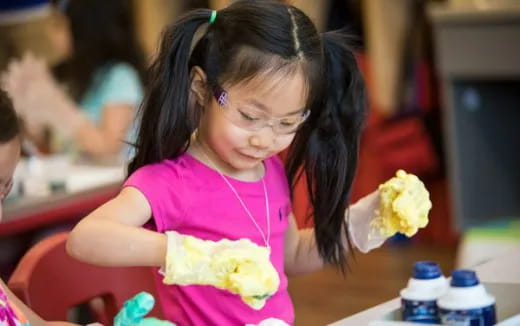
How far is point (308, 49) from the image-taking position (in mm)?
1318

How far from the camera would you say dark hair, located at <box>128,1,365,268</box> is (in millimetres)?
1282

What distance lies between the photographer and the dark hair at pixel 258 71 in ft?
4.21

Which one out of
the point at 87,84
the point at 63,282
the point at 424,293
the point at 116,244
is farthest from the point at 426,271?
the point at 87,84

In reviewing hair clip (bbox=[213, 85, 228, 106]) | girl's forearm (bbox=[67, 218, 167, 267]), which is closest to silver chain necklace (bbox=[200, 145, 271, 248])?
hair clip (bbox=[213, 85, 228, 106])

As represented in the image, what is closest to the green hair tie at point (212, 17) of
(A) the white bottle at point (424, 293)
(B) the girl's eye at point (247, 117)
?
(B) the girl's eye at point (247, 117)

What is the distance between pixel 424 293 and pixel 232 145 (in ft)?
0.90

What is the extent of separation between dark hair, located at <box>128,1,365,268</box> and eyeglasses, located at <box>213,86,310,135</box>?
0.06 feet

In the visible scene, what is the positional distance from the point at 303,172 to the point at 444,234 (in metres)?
2.71

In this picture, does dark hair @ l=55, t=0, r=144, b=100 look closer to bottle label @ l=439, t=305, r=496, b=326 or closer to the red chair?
the red chair

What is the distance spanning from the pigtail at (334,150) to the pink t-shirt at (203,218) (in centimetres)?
8

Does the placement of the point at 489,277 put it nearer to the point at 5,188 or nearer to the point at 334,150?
the point at 334,150

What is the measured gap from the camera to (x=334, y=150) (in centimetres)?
147

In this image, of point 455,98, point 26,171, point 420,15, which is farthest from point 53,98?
point 420,15

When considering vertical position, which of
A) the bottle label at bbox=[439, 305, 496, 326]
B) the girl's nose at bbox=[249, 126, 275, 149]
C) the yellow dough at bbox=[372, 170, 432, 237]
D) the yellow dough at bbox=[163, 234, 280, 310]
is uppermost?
the girl's nose at bbox=[249, 126, 275, 149]
